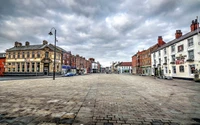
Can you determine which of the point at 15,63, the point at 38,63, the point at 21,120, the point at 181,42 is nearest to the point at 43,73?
the point at 38,63

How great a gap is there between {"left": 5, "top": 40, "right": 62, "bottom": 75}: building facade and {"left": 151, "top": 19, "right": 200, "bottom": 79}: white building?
37.5 m

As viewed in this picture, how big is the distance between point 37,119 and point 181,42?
30.1 meters

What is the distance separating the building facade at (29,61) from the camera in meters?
38.5

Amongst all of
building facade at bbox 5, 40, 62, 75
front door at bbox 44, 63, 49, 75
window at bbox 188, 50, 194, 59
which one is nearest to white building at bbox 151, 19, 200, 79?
window at bbox 188, 50, 194, 59

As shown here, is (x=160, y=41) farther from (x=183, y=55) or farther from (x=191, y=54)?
(x=191, y=54)

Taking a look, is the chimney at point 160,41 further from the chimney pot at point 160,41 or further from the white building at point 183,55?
the white building at point 183,55

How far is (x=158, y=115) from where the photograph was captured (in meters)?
4.32

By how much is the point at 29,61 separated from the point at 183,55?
4541 centimetres

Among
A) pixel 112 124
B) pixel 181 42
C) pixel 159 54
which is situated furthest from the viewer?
pixel 159 54

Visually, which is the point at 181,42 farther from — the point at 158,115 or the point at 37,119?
the point at 37,119

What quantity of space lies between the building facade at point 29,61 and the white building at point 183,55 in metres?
37.5

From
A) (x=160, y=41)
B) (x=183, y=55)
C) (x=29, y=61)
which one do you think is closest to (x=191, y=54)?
(x=183, y=55)

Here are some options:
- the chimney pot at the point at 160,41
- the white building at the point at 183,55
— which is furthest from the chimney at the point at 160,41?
the white building at the point at 183,55

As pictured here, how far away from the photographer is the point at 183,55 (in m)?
24.0
